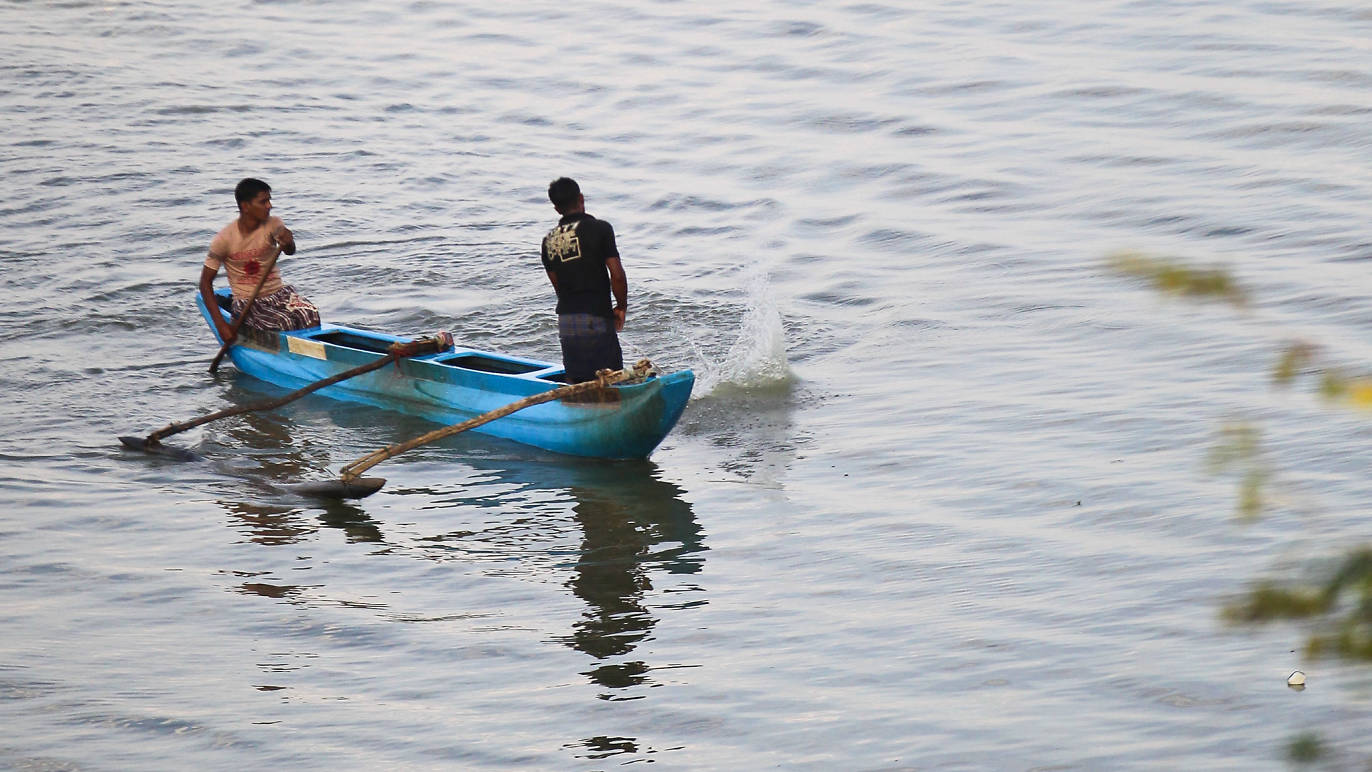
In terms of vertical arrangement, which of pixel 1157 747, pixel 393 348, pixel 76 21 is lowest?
pixel 1157 747

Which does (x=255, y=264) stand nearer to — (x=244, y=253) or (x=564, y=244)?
(x=244, y=253)

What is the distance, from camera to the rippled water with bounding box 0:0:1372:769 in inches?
257

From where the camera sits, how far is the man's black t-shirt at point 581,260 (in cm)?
912

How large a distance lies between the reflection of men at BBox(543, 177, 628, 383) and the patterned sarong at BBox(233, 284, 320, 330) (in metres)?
3.10

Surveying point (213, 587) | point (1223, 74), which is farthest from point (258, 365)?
point (1223, 74)

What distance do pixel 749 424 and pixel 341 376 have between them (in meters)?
2.89

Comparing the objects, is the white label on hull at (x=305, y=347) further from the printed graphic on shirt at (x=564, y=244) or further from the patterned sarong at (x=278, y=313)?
the printed graphic on shirt at (x=564, y=244)

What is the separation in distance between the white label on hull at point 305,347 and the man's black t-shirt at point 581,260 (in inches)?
106

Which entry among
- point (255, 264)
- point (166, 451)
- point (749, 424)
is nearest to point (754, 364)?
point (749, 424)

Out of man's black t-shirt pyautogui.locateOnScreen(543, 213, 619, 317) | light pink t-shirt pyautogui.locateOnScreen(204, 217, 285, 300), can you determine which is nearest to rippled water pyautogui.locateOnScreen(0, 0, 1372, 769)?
light pink t-shirt pyautogui.locateOnScreen(204, 217, 285, 300)

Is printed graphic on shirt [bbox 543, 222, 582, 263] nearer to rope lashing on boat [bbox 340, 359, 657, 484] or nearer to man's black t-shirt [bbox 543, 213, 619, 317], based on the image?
man's black t-shirt [bbox 543, 213, 619, 317]

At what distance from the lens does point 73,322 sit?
13.6 m

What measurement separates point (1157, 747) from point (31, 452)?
780 centimetres

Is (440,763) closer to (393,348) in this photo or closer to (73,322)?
(393,348)
